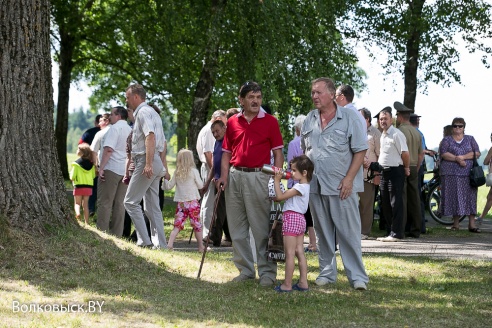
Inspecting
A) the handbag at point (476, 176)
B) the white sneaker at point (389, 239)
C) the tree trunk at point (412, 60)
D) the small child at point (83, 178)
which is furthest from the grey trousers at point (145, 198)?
the tree trunk at point (412, 60)

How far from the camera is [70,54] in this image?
3070 cm

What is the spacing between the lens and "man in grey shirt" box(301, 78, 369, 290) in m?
9.52

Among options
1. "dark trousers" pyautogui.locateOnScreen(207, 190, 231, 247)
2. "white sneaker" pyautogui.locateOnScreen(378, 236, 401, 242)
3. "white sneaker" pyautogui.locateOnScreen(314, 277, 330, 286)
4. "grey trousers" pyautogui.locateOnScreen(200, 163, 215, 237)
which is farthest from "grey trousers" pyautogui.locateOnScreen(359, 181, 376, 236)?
"white sneaker" pyautogui.locateOnScreen(314, 277, 330, 286)

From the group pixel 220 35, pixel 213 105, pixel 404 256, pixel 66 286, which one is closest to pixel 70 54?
pixel 213 105

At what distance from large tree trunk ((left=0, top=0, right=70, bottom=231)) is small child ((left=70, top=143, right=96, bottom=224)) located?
5953 millimetres

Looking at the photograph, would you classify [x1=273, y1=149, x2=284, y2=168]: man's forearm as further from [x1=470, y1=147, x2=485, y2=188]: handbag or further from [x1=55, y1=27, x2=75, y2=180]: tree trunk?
[x1=55, y1=27, x2=75, y2=180]: tree trunk

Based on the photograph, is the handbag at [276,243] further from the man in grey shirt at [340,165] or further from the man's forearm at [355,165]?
the man's forearm at [355,165]

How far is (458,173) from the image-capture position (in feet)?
57.0

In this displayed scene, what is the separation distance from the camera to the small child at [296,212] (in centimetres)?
929

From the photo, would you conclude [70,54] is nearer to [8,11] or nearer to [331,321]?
[8,11]

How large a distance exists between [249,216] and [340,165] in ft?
3.55

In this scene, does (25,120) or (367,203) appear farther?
(367,203)

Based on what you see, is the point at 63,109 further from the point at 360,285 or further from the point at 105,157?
the point at 360,285

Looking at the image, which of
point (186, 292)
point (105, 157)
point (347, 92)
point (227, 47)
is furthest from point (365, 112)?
point (186, 292)
